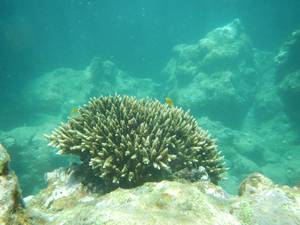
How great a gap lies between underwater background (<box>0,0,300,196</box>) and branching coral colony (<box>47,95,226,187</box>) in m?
12.4

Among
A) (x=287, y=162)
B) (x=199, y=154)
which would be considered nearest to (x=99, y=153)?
(x=199, y=154)

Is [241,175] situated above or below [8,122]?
below

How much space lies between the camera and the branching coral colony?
464cm

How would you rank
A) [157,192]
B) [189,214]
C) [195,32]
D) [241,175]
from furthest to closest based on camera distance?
1. [195,32]
2. [241,175]
3. [157,192]
4. [189,214]

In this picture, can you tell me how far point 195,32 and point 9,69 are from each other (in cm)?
2469

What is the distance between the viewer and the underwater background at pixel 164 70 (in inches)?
798

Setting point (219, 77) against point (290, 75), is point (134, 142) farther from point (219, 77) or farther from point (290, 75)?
point (290, 75)

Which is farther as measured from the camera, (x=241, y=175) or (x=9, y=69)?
(x=9, y=69)

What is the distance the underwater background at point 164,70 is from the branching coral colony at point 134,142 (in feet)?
40.8

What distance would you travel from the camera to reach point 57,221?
320 cm

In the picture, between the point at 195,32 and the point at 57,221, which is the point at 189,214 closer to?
the point at 57,221

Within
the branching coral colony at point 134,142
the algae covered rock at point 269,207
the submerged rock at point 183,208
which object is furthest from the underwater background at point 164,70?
the submerged rock at point 183,208

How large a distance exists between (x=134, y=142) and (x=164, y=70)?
95.0 ft

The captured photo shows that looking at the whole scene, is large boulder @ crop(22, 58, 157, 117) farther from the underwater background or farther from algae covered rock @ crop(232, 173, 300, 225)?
algae covered rock @ crop(232, 173, 300, 225)
